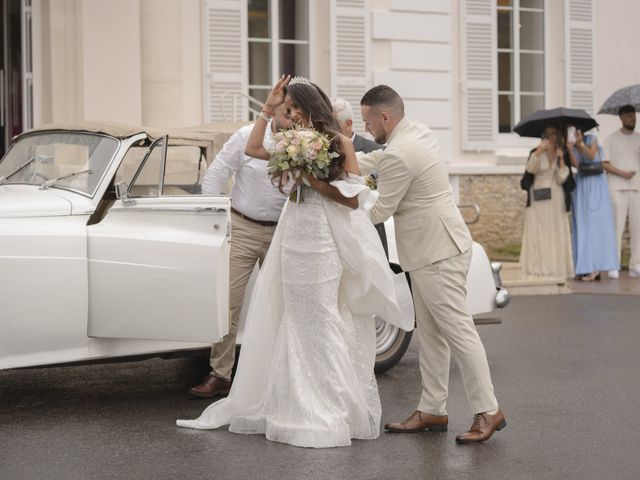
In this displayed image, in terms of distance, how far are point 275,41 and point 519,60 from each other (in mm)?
3969

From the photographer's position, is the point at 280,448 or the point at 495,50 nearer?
the point at 280,448

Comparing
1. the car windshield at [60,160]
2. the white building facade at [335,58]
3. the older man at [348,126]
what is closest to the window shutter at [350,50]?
the white building facade at [335,58]

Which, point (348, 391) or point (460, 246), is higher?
point (460, 246)

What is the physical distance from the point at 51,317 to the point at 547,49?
13.2m

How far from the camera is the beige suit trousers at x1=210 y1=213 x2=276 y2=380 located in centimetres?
787

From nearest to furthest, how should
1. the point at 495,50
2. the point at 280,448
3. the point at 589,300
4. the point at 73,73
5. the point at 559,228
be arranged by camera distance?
the point at 280,448
the point at 589,300
the point at 559,228
the point at 73,73
the point at 495,50

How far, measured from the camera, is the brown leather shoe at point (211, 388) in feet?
25.7

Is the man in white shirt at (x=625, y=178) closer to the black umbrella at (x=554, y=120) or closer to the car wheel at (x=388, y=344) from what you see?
the black umbrella at (x=554, y=120)

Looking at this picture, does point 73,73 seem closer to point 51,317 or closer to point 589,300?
point 589,300

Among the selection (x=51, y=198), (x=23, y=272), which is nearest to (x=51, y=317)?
(x=23, y=272)

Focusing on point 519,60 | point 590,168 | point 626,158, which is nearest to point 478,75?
point 519,60

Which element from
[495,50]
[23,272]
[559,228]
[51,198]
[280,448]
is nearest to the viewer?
[280,448]

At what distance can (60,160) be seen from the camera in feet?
26.5

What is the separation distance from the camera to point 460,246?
673 centimetres
